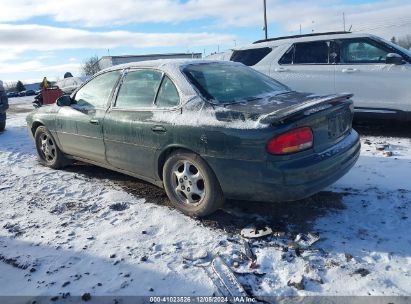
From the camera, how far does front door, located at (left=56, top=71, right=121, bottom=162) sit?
489cm

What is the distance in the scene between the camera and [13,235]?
3893 mm

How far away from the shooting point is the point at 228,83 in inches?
167

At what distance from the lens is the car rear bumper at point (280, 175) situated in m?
3.30

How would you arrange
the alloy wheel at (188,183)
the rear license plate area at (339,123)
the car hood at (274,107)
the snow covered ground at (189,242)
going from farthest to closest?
the alloy wheel at (188,183), the rear license plate area at (339,123), the car hood at (274,107), the snow covered ground at (189,242)

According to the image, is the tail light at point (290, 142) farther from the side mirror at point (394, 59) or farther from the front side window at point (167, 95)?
the side mirror at point (394, 59)

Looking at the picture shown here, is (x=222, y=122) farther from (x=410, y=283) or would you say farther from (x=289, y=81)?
(x=289, y=81)

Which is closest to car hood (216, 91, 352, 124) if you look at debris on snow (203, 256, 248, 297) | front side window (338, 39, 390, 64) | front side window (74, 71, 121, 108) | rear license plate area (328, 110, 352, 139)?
rear license plate area (328, 110, 352, 139)

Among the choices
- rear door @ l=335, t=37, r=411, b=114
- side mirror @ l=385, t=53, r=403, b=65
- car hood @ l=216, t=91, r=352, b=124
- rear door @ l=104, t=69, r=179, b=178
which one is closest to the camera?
car hood @ l=216, t=91, r=352, b=124

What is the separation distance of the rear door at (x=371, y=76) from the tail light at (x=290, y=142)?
3.87 meters

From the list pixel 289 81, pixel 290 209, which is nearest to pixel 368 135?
pixel 289 81

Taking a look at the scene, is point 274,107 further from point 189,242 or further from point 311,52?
point 311,52

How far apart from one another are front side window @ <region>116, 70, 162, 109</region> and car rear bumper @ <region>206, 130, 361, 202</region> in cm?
117

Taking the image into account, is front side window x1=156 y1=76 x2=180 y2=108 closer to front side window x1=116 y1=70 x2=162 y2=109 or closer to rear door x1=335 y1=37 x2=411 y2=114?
front side window x1=116 y1=70 x2=162 y2=109

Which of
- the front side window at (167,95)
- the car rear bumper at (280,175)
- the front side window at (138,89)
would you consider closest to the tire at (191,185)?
the car rear bumper at (280,175)
